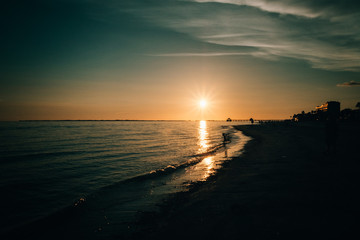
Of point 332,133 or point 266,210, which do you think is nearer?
point 266,210

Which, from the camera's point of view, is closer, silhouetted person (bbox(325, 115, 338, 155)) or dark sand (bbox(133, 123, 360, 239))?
dark sand (bbox(133, 123, 360, 239))

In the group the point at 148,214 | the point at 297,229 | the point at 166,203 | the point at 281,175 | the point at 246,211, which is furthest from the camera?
the point at 281,175

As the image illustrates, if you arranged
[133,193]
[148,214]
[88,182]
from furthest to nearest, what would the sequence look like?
[88,182] → [133,193] → [148,214]

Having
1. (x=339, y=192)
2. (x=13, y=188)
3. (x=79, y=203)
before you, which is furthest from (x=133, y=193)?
(x=339, y=192)

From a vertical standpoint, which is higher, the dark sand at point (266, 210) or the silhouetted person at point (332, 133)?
the silhouetted person at point (332, 133)

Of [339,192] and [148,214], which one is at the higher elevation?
[339,192]

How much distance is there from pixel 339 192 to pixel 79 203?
10.4 m

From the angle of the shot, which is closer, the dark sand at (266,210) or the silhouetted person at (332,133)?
the dark sand at (266,210)

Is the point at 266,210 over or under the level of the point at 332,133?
under

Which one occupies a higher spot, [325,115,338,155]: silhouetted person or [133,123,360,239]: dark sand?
[325,115,338,155]: silhouetted person

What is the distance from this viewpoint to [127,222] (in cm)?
661

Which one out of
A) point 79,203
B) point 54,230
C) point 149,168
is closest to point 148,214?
point 54,230

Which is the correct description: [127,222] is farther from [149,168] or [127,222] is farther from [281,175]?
[149,168]

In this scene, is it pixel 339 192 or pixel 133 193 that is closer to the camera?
pixel 339 192
